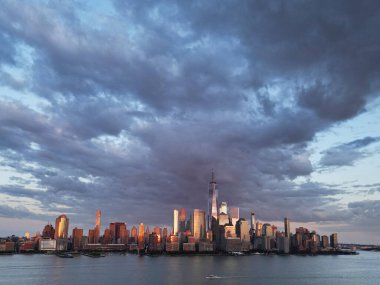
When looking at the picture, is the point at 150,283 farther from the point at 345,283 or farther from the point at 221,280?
the point at 345,283

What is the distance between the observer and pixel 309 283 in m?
125


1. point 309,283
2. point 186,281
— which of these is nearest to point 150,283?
point 186,281

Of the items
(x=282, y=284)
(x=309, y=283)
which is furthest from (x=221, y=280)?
(x=309, y=283)

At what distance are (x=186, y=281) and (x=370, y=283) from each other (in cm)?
6705

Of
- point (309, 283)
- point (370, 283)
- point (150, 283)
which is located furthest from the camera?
point (370, 283)

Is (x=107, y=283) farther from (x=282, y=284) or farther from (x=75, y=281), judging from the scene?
(x=282, y=284)

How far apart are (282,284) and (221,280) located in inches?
777

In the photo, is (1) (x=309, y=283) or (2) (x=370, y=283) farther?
(2) (x=370, y=283)

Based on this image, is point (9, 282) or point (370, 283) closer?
point (9, 282)

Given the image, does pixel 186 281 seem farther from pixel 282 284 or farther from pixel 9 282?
pixel 9 282

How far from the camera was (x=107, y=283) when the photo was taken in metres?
118

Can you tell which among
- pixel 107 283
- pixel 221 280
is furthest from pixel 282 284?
pixel 107 283

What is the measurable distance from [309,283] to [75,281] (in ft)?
257

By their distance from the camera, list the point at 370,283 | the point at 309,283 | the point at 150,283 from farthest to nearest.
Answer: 1. the point at 370,283
2. the point at 309,283
3. the point at 150,283
